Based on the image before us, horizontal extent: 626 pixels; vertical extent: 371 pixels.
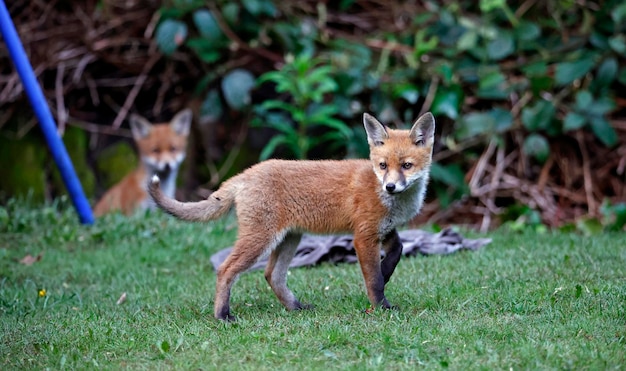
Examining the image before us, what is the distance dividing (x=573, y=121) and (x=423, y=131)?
4.50 meters

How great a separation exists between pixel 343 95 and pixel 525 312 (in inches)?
220

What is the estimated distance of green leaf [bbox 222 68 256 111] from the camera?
33.8ft

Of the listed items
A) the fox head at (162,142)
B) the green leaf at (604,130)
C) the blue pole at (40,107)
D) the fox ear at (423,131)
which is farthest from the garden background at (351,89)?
the fox ear at (423,131)

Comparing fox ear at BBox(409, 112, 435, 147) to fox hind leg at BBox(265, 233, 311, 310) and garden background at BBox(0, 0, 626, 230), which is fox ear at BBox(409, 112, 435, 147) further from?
garden background at BBox(0, 0, 626, 230)

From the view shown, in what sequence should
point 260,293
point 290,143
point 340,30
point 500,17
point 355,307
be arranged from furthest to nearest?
point 340,30 < point 500,17 < point 290,143 < point 260,293 < point 355,307

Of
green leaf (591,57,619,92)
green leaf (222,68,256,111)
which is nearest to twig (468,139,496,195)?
green leaf (591,57,619,92)

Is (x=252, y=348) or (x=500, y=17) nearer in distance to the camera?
(x=252, y=348)

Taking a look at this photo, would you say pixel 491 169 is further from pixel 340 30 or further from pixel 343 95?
pixel 340 30

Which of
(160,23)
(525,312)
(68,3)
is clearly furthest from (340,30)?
(525,312)

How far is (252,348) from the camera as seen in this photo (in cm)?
439

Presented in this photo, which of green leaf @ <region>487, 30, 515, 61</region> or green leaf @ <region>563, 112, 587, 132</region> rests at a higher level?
green leaf @ <region>487, 30, 515, 61</region>

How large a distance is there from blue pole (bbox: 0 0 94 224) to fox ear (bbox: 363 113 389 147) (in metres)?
4.13

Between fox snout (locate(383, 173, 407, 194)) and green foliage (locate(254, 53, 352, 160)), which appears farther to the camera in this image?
green foliage (locate(254, 53, 352, 160))

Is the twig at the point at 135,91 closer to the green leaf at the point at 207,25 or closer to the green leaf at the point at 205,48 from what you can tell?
the green leaf at the point at 205,48
